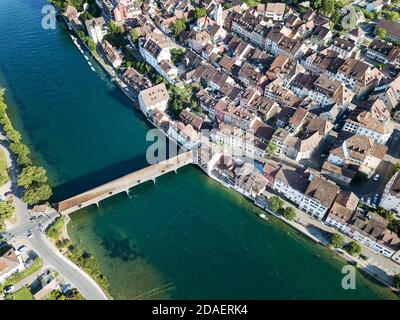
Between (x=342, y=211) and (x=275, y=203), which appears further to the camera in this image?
(x=275, y=203)

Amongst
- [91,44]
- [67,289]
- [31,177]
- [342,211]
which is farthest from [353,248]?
[91,44]

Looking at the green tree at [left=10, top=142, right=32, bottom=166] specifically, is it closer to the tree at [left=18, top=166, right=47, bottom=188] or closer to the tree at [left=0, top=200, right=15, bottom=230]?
the tree at [left=18, top=166, right=47, bottom=188]

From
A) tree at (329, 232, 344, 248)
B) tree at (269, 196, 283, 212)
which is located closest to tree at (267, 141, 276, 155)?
tree at (269, 196, 283, 212)

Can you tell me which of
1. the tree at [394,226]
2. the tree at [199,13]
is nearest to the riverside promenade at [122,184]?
the tree at [394,226]

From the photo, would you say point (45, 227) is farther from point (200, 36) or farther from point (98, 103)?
point (200, 36)

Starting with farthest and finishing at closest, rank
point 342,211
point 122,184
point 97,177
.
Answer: point 97,177 → point 122,184 → point 342,211

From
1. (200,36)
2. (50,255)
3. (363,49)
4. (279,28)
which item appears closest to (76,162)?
(50,255)

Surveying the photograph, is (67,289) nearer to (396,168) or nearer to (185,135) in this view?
(185,135)
